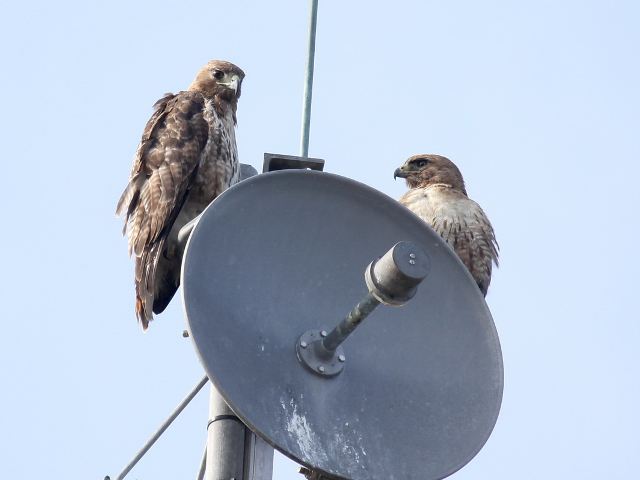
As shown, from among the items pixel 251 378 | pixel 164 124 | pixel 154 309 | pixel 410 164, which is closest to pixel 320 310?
pixel 251 378

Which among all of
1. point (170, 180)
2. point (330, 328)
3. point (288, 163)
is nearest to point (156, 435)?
point (330, 328)

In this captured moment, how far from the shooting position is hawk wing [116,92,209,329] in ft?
26.2

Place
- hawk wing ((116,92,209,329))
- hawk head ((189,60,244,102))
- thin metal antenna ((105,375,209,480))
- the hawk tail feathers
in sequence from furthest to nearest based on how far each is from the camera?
hawk head ((189,60,244,102)), hawk wing ((116,92,209,329)), the hawk tail feathers, thin metal antenna ((105,375,209,480))

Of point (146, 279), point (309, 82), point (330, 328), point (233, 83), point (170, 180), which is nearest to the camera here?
point (330, 328)

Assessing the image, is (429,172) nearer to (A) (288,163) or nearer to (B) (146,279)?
(B) (146,279)

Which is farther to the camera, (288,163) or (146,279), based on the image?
(146,279)

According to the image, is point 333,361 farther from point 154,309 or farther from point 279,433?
point 154,309

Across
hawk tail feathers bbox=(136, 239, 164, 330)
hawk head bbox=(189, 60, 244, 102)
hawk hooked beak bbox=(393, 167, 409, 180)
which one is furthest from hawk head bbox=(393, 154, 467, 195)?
hawk tail feathers bbox=(136, 239, 164, 330)

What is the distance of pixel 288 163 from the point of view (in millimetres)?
5742

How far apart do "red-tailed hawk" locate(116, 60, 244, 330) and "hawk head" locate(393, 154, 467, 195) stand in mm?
2146

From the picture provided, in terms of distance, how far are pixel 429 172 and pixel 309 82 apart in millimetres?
4262

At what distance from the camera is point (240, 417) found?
181 inches

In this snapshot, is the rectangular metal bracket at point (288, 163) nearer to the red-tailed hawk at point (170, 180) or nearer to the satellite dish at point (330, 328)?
the satellite dish at point (330, 328)

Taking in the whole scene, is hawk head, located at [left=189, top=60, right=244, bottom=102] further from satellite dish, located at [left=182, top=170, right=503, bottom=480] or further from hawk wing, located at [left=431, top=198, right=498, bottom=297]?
satellite dish, located at [left=182, top=170, right=503, bottom=480]
